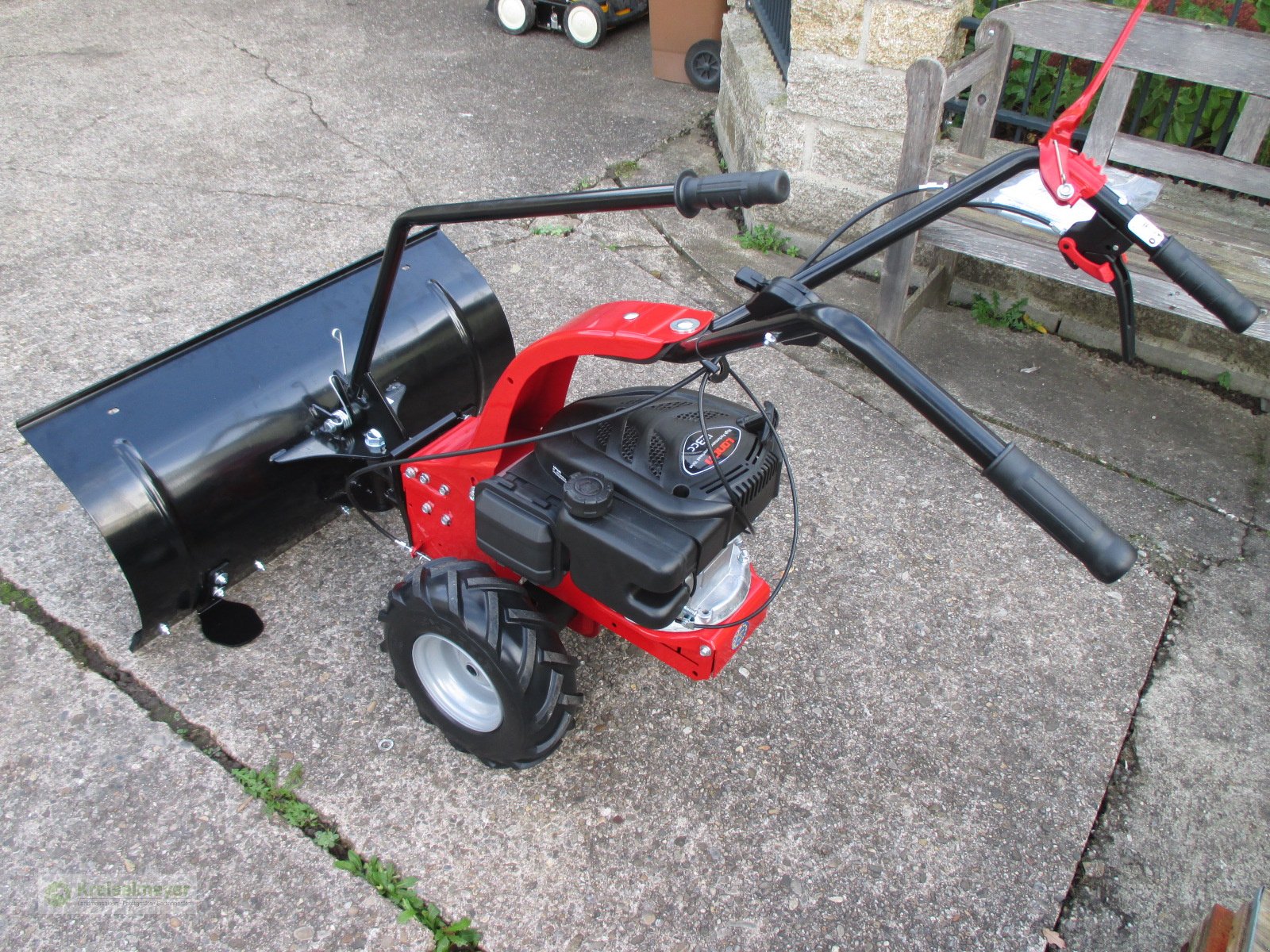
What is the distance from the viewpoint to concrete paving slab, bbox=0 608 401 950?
1812 mm

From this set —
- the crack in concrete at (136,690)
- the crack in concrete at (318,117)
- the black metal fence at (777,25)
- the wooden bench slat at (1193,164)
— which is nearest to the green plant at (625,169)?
the black metal fence at (777,25)

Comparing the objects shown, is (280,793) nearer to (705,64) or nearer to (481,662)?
(481,662)

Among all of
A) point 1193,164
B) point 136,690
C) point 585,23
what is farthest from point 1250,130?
point 585,23

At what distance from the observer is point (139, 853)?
193 centimetres

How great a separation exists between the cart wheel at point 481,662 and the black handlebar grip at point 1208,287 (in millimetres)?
1316

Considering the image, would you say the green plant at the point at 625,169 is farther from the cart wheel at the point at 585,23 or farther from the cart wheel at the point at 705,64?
the cart wheel at the point at 585,23

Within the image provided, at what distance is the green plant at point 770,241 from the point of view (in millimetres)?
4191

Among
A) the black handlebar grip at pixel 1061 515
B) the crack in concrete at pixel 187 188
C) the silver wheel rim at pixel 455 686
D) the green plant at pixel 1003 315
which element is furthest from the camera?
the crack in concrete at pixel 187 188

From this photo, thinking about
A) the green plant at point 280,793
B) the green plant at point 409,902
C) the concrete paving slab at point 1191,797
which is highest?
the green plant at point 280,793

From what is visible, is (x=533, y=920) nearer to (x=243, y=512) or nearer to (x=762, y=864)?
(x=762, y=864)

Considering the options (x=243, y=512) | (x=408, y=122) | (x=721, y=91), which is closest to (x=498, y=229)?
(x=408, y=122)

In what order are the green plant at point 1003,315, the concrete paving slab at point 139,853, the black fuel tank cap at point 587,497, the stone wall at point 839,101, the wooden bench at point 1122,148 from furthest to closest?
the green plant at point 1003,315 → the stone wall at point 839,101 → the wooden bench at point 1122,148 → the concrete paving slab at point 139,853 → the black fuel tank cap at point 587,497

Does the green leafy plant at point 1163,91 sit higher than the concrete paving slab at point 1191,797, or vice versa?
the green leafy plant at point 1163,91

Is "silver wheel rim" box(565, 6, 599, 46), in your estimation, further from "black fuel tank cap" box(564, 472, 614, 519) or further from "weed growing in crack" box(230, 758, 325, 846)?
"weed growing in crack" box(230, 758, 325, 846)
